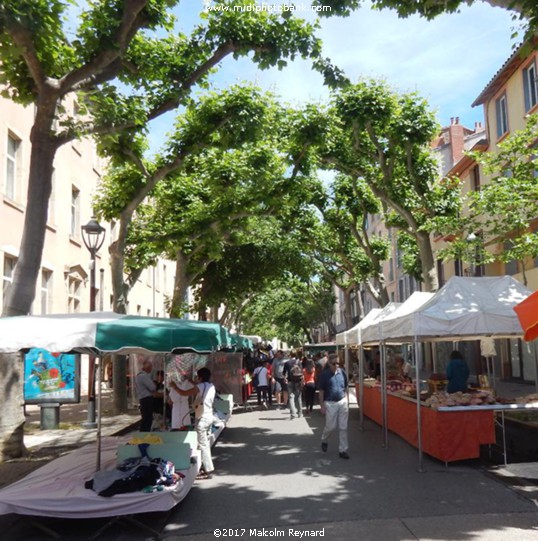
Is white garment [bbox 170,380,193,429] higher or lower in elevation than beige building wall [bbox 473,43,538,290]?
lower

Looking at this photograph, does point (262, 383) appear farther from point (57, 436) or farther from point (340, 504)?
point (340, 504)

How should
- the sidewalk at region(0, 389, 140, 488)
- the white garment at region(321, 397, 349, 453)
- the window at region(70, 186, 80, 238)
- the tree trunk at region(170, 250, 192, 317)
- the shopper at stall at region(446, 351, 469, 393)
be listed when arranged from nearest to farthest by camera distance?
the sidewalk at region(0, 389, 140, 488) → the white garment at region(321, 397, 349, 453) → the shopper at stall at region(446, 351, 469, 393) → the tree trunk at region(170, 250, 192, 317) → the window at region(70, 186, 80, 238)

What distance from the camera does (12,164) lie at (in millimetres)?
17875

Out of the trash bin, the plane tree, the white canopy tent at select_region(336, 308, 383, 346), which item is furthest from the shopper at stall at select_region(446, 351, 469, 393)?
the trash bin

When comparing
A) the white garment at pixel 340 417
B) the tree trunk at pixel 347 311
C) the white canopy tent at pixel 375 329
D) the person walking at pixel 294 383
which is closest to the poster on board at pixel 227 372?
the person walking at pixel 294 383

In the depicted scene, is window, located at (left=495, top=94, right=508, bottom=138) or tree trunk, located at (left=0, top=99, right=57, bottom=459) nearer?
tree trunk, located at (left=0, top=99, right=57, bottom=459)

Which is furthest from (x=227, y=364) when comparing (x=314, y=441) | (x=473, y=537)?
(x=473, y=537)

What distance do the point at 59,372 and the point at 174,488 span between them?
977cm

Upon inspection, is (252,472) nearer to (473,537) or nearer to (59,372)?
(473,537)

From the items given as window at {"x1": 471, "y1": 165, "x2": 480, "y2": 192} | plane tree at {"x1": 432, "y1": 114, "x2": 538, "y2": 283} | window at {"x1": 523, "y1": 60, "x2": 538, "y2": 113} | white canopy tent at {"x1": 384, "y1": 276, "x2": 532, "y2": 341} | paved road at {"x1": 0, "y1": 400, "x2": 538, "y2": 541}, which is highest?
window at {"x1": 523, "y1": 60, "x2": 538, "y2": 113}

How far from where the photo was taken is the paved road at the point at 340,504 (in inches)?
237

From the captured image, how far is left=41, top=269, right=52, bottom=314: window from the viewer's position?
66.2 feet

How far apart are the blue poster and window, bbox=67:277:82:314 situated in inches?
293

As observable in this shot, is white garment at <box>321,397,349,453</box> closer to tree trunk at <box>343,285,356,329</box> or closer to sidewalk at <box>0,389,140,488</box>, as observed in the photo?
sidewalk at <box>0,389,140,488</box>
